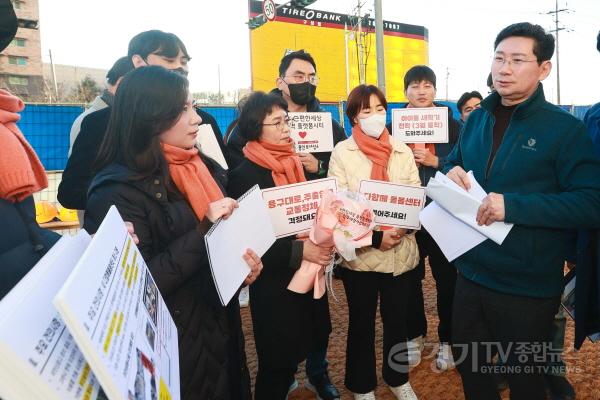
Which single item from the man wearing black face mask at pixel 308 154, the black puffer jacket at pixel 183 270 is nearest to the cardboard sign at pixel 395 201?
the man wearing black face mask at pixel 308 154

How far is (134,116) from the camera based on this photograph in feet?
5.52

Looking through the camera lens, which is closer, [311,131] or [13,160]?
[13,160]

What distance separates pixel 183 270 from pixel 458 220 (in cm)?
137

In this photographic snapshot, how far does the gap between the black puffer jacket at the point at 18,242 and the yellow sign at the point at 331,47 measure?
26.0 m

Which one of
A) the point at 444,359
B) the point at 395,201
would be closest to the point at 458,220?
the point at 395,201

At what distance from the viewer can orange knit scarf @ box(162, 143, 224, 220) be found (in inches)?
69.6

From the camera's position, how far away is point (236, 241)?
67.6 inches

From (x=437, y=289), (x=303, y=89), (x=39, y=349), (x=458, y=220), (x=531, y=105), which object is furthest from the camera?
(x=437, y=289)

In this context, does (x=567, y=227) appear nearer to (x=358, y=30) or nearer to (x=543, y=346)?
(x=543, y=346)

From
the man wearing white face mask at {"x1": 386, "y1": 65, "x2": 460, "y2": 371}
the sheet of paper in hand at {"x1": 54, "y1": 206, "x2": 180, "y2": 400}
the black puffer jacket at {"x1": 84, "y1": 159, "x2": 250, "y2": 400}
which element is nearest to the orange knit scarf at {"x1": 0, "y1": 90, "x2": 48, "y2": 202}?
the black puffer jacket at {"x1": 84, "y1": 159, "x2": 250, "y2": 400}

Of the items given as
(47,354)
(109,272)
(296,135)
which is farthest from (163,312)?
(296,135)

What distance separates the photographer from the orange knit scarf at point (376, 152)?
279cm

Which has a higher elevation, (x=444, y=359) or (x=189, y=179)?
(x=189, y=179)

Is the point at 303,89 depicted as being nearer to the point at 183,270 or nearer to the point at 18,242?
the point at 183,270
